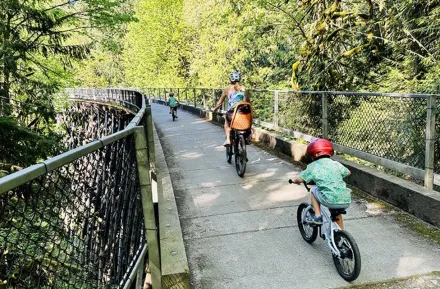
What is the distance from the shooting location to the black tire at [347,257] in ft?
10.0

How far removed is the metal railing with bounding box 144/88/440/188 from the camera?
4434 millimetres

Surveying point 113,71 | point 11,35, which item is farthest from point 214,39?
point 113,71

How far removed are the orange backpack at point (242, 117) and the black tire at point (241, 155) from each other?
18 cm

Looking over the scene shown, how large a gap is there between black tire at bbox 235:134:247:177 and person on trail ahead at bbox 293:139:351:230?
2.79m

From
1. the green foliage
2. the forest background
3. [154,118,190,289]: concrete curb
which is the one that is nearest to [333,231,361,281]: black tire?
[154,118,190,289]: concrete curb

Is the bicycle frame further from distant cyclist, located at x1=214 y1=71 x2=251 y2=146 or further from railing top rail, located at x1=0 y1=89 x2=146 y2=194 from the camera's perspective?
distant cyclist, located at x1=214 y1=71 x2=251 y2=146

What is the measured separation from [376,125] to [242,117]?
2197mm

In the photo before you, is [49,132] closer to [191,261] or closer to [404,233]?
[191,261]

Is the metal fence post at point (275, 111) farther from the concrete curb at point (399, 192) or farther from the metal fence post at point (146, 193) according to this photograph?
the metal fence post at point (146, 193)

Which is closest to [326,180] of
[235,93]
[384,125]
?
[384,125]

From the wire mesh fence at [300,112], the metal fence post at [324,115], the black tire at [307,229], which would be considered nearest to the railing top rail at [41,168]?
the black tire at [307,229]

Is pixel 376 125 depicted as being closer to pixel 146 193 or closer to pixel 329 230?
pixel 329 230

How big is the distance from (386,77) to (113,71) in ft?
191

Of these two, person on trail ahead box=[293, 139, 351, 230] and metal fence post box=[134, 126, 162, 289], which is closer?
metal fence post box=[134, 126, 162, 289]
